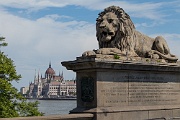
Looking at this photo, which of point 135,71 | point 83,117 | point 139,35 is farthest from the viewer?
point 139,35

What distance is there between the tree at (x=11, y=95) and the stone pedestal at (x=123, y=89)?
1083cm

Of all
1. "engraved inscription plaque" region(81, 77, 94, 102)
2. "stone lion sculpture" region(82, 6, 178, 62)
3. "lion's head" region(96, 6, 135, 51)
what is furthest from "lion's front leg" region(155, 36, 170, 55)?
"engraved inscription plaque" region(81, 77, 94, 102)

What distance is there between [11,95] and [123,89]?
1238cm

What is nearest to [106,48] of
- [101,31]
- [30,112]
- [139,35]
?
[101,31]

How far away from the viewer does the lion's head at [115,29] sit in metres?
13.5

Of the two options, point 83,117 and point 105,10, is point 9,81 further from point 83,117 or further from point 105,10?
point 83,117

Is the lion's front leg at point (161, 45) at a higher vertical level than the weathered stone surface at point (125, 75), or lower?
higher

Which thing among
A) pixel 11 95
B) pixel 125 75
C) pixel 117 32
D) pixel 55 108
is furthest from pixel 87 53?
pixel 55 108

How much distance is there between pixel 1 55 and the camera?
24.1m

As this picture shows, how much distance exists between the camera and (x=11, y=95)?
23688 mm

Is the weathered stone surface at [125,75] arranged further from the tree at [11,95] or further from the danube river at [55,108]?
the danube river at [55,108]

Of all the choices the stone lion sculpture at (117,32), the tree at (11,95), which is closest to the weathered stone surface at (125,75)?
the stone lion sculpture at (117,32)

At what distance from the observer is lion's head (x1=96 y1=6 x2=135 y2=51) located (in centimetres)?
1347

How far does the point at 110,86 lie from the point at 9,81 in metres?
12.5
